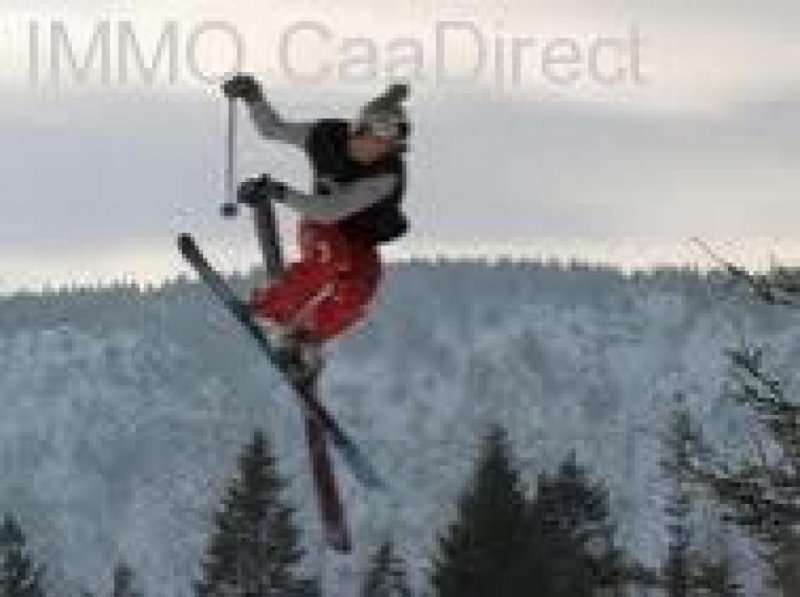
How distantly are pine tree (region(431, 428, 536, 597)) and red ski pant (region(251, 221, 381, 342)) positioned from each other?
1122 inches

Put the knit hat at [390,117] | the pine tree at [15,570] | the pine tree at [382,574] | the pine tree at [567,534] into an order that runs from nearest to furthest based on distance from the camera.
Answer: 1. the knit hat at [390,117]
2. the pine tree at [567,534]
3. the pine tree at [15,570]
4. the pine tree at [382,574]

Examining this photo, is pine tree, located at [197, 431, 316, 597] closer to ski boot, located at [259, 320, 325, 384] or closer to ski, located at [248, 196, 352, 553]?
ski, located at [248, 196, 352, 553]

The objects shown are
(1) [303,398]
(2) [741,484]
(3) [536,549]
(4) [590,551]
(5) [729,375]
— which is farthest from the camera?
(4) [590,551]

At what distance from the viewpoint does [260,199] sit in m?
10.9

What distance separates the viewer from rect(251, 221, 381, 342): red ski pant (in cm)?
1087

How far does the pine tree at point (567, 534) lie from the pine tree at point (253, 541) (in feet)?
16.9

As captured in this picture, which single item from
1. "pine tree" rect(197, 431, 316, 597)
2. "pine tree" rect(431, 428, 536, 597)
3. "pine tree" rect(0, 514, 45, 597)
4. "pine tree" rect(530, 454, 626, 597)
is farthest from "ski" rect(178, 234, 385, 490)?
"pine tree" rect(0, 514, 45, 597)

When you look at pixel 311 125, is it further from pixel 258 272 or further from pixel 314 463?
pixel 314 463

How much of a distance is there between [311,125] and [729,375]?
4.51 metres

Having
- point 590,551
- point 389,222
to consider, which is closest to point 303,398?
point 389,222

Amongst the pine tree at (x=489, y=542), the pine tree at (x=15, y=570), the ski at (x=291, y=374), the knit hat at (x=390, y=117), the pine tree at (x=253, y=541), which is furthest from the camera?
the pine tree at (x=15, y=570)

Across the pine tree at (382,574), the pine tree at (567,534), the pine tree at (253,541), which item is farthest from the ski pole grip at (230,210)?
the pine tree at (382,574)

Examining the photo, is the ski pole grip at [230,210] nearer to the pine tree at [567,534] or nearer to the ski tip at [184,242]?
the ski tip at [184,242]

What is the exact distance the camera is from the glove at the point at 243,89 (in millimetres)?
10977
